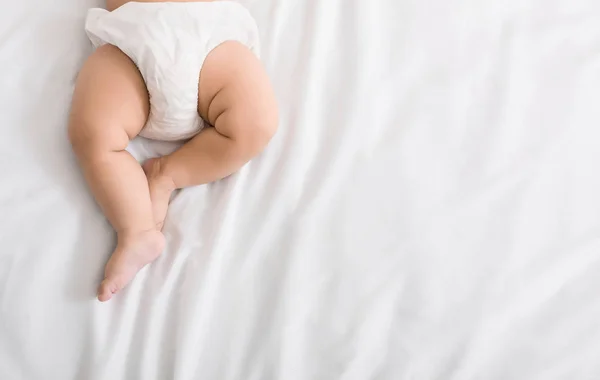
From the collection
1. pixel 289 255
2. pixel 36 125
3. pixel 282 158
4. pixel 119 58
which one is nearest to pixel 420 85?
pixel 282 158

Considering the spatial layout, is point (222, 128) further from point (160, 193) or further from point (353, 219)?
point (353, 219)

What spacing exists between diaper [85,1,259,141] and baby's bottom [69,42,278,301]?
0.02 m

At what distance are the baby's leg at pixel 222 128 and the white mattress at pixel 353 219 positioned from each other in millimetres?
28

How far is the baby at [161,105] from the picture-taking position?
83cm

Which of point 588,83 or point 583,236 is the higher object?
point 588,83

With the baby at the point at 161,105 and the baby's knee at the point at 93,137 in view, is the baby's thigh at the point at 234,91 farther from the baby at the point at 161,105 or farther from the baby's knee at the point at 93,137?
the baby's knee at the point at 93,137

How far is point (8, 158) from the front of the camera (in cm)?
85

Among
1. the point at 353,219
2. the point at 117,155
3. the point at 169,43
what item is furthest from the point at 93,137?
the point at 353,219

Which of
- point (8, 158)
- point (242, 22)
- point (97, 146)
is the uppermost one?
point (242, 22)

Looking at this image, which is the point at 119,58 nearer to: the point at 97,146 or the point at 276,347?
the point at 97,146

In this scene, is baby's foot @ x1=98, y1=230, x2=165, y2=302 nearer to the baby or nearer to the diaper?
the baby

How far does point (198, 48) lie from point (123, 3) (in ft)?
0.51

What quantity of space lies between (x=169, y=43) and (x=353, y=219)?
0.35m

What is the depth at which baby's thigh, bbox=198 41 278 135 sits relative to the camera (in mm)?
874
